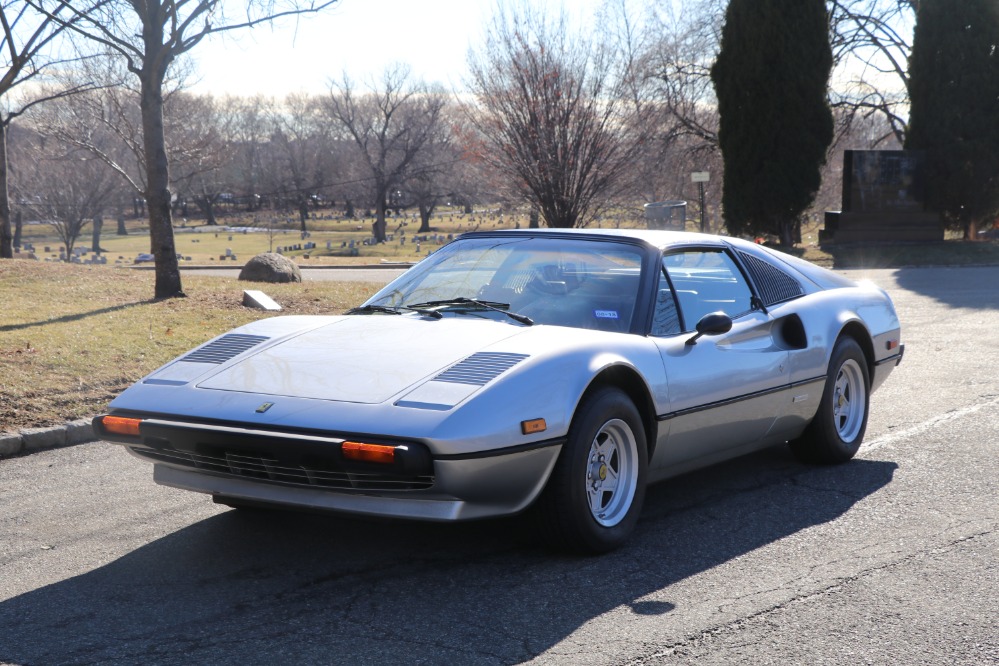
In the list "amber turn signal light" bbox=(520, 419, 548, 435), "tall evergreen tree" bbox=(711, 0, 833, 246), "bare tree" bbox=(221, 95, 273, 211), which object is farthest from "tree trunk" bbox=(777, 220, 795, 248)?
"bare tree" bbox=(221, 95, 273, 211)

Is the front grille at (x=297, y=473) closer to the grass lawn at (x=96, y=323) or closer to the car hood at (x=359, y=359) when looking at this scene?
the car hood at (x=359, y=359)

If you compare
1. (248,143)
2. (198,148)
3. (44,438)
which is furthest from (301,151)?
(44,438)

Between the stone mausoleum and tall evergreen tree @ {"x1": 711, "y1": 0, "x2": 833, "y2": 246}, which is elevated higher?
tall evergreen tree @ {"x1": 711, "y1": 0, "x2": 833, "y2": 246}

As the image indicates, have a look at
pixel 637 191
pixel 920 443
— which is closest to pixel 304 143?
pixel 637 191

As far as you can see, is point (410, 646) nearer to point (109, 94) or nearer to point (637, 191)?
point (109, 94)

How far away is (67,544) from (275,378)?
1303 mm

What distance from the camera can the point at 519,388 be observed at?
381 cm

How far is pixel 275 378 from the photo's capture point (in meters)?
4.07

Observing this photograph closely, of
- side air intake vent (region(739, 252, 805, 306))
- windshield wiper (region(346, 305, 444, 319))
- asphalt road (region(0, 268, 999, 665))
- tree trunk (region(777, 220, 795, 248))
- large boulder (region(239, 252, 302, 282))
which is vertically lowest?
asphalt road (region(0, 268, 999, 665))

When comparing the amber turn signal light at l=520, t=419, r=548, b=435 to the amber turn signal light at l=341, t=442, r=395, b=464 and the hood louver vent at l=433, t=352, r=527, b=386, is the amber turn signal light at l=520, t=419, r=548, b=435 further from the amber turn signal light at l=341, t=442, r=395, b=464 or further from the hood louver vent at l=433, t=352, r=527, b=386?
the amber turn signal light at l=341, t=442, r=395, b=464

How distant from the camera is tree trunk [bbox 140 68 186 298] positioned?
13297 millimetres

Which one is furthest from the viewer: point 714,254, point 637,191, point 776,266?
point 637,191

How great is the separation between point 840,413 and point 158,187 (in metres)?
10.2

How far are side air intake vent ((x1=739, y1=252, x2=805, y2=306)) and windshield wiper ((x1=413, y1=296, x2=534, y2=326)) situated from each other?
157cm
